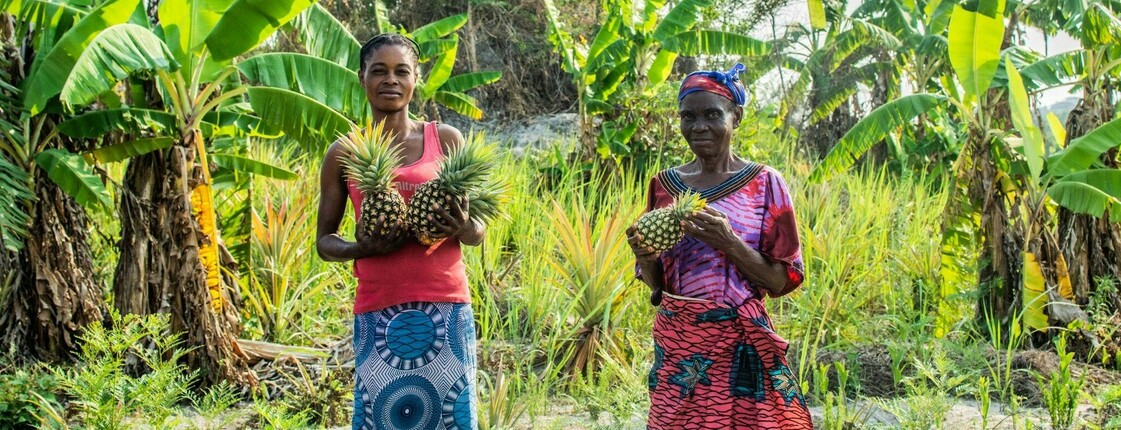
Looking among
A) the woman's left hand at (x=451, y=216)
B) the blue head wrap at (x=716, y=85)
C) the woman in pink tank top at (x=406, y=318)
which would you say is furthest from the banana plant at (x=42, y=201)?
the blue head wrap at (x=716, y=85)

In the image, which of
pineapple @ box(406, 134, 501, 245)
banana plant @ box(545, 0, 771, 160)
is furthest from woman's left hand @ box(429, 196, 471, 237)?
banana plant @ box(545, 0, 771, 160)

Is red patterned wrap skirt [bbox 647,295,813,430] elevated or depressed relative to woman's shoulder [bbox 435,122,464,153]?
depressed

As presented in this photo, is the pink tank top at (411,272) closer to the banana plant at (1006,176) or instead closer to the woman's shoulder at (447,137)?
the woman's shoulder at (447,137)

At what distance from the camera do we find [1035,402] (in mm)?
5398

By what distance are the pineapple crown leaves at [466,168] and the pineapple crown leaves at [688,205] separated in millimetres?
537

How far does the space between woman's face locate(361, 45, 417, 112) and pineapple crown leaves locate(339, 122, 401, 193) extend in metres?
0.11

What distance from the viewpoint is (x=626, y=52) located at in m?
10.5

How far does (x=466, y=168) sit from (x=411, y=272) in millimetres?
366

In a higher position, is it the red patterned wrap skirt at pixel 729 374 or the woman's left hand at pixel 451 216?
the woman's left hand at pixel 451 216

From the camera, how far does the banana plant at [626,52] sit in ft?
32.5

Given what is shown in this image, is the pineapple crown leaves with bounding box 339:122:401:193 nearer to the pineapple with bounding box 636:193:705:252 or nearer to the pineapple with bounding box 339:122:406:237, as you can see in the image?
the pineapple with bounding box 339:122:406:237

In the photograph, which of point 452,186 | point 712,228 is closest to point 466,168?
point 452,186

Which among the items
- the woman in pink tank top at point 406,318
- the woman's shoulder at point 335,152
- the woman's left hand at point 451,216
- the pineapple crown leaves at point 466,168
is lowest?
the woman in pink tank top at point 406,318

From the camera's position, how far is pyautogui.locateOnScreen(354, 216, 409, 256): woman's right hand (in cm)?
250
